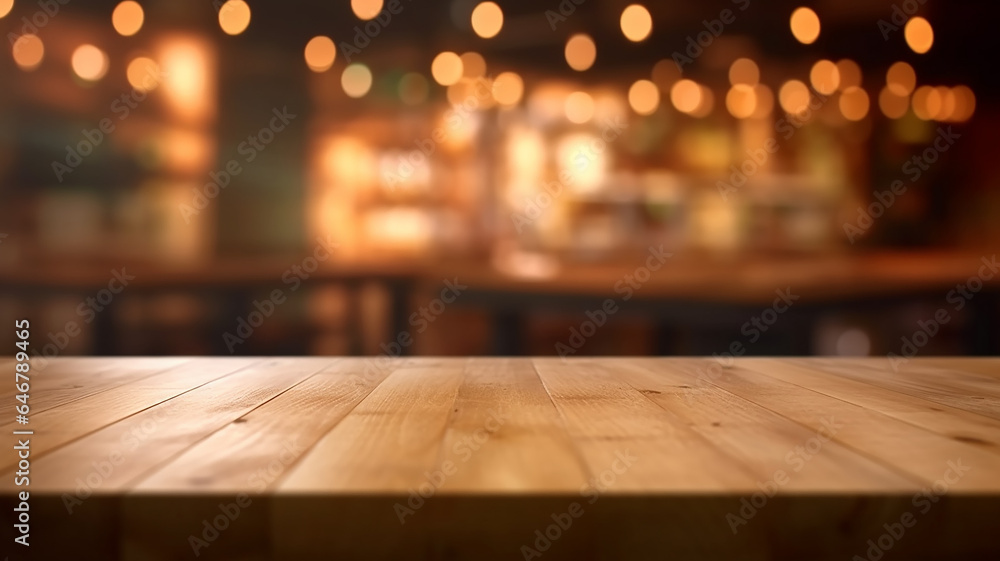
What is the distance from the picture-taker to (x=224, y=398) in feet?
2.82

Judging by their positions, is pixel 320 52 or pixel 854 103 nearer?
pixel 320 52

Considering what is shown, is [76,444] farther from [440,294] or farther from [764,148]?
[764,148]

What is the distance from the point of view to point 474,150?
593cm

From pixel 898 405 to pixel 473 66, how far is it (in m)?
5.21

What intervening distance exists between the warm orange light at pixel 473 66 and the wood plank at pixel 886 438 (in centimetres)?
505

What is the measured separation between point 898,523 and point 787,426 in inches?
7.2

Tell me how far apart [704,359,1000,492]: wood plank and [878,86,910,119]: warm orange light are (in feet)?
19.7

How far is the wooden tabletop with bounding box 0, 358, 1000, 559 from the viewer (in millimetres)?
522

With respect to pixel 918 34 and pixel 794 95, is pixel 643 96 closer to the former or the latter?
pixel 794 95

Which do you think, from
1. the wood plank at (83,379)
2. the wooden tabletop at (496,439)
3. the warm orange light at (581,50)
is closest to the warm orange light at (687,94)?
the warm orange light at (581,50)

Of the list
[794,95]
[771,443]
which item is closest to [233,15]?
[771,443]

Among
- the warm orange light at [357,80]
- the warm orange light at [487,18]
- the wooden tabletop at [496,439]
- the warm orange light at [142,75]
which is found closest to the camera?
the wooden tabletop at [496,439]

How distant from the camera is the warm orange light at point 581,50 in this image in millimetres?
5066

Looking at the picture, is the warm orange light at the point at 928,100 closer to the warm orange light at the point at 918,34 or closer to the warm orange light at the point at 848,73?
the warm orange light at the point at 848,73
